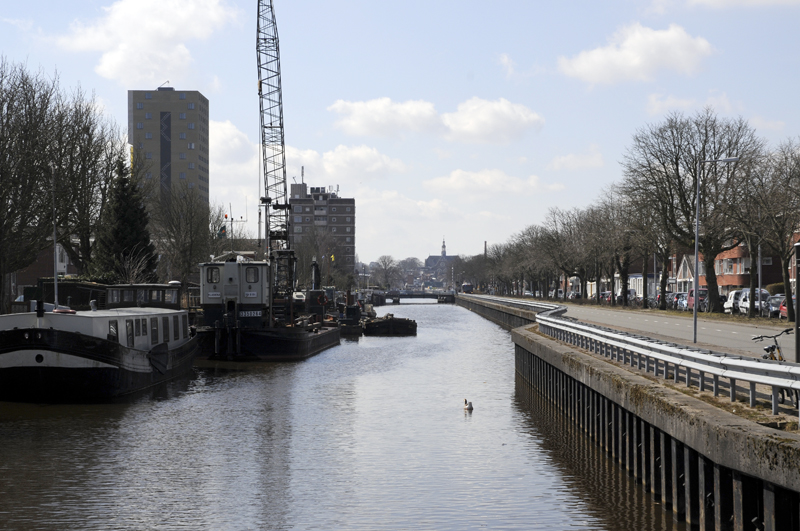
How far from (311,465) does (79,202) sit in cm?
4230

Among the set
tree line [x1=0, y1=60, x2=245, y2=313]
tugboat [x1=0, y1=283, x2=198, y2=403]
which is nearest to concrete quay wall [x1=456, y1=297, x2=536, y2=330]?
tree line [x1=0, y1=60, x2=245, y2=313]

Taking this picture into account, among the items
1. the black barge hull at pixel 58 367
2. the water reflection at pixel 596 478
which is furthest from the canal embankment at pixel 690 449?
the black barge hull at pixel 58 367

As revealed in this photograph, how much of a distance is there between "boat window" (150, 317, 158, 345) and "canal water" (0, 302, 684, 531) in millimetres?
2519

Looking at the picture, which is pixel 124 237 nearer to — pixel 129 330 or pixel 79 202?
pixel 79 202

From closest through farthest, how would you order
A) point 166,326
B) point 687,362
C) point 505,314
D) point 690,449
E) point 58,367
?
point 690,449 < point 687,362 < point 58,367 < point 166,326 < point 505,314

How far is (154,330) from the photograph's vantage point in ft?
118

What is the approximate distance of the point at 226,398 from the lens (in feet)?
106

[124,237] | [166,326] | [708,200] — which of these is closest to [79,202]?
[124,237]

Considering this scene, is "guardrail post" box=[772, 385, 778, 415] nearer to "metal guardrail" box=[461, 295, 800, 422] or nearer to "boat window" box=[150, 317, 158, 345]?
"metal guardrail" box=[461, 295, 800, 422]

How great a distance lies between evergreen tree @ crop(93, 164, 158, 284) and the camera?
64.3 meters

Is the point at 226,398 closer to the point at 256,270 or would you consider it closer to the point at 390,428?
the point at 390,428

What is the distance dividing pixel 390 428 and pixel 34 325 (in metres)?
12.4

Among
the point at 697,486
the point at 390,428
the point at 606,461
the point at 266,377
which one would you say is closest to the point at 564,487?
the point at 606,461

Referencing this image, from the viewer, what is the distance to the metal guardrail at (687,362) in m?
12.3
